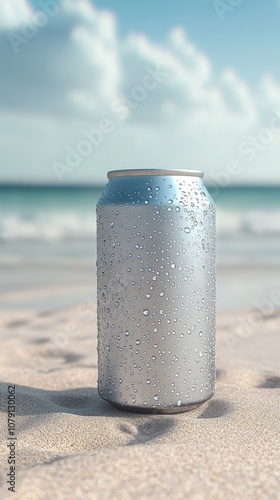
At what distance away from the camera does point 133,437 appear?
1.56 m

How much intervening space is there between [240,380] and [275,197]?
50.3 ft

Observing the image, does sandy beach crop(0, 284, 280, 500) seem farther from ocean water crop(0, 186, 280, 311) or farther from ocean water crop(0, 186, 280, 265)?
ocean water crop(0, 186, 280, 265)

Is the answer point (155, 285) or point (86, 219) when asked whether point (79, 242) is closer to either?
point (86, 219)

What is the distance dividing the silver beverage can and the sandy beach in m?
0.10

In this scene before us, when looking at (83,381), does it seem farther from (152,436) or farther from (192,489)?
(192,489)

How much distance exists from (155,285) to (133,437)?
0.39 meters

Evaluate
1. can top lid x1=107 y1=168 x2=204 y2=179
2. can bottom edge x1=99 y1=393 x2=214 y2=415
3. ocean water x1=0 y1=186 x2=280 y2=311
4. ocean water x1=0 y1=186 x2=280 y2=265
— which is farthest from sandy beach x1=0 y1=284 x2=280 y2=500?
ocean water x1=0 y1=186 x2=280 y2=265

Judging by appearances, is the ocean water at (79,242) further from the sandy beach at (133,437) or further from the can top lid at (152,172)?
the can top lid at (152,172)

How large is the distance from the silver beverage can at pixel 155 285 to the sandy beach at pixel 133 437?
3.8 inches

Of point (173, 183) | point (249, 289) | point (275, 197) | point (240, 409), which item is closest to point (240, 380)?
point (240, 409)

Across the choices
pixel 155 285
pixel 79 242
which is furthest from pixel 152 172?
pixel 79 242

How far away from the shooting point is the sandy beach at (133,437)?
44.6 inches

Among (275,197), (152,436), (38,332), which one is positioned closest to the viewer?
(152,436)

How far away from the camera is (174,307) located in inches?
65.8
